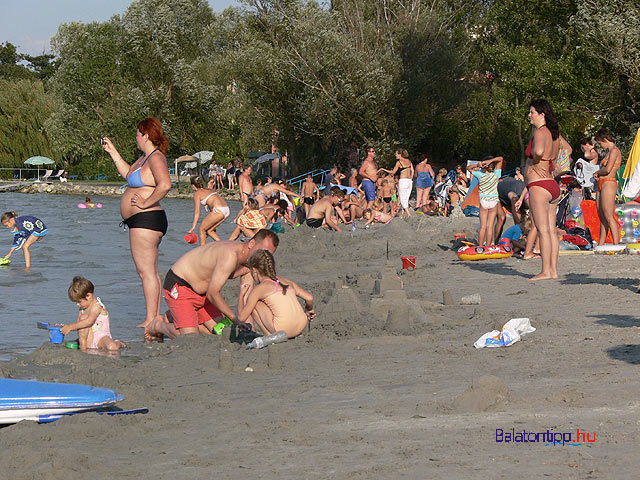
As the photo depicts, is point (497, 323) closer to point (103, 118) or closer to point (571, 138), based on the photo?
point (571, 138)

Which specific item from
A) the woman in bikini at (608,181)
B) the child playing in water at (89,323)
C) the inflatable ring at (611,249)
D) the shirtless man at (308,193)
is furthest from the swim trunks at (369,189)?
the child playing in water at (89,323)

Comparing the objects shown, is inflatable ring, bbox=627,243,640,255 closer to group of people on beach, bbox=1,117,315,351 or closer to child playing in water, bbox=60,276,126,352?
group of people on beach, bbox=1,117,315,351

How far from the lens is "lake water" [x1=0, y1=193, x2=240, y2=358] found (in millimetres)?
9838

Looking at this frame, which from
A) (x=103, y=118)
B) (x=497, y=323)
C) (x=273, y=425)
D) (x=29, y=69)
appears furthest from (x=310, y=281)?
(x=29, y=69)

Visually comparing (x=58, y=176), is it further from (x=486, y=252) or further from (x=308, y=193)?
(x=486, y=252)

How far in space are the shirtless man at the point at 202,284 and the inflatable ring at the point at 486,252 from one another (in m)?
5.39

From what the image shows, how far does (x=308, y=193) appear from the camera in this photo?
81.6 feet

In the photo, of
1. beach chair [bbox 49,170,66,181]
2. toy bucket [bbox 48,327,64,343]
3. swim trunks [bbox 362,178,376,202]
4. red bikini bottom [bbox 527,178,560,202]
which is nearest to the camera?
toy bucket [bbox 48,327,64,343]

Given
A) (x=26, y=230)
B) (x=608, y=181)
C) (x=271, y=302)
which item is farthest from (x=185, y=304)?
(x=26, y=230)

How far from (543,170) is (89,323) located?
4.92 meters

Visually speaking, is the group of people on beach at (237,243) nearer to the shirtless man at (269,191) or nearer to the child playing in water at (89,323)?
the child playing in water at (89,323)

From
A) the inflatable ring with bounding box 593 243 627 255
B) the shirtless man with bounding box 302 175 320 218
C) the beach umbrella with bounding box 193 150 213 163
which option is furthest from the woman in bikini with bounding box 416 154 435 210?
the beach umbrella with bounding box 193 150 213 163

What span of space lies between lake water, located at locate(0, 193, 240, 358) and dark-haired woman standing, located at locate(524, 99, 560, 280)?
4.35 m

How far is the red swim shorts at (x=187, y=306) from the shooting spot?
791 centimetres
